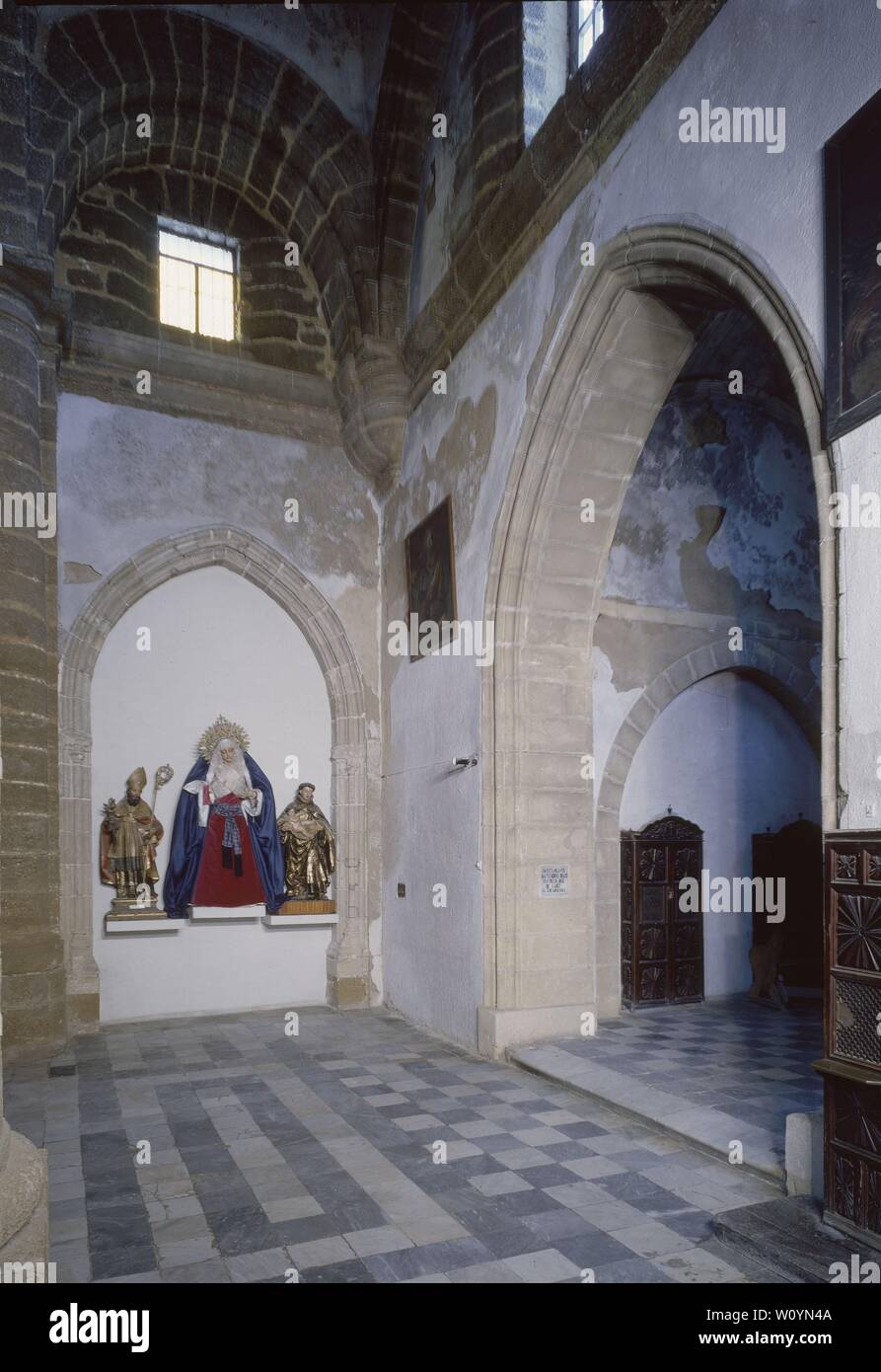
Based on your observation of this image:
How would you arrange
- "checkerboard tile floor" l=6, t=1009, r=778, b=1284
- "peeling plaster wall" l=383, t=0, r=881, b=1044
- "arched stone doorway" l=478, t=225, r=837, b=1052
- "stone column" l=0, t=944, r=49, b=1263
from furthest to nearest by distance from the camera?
"arched stone doorway" l=478, t=225, r=837, b=1052
"peeling plaster wall" l=383, t=0, r=881, b=1044
"checkerboard tile floor" l=6, t=1009, r=778, b=1284
"stone column" l=0, t=944, r=49, b=1263

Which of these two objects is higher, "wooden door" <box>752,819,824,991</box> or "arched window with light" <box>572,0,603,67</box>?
"arched window with light" <box>572,0,603,67</box>

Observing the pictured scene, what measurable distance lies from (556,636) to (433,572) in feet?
5.18

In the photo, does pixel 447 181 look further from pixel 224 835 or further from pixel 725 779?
pixel 224 835

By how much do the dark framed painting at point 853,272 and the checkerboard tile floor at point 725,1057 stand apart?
326 cm

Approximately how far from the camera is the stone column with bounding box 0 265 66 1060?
6.99 m

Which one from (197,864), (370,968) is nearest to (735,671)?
(370,968)

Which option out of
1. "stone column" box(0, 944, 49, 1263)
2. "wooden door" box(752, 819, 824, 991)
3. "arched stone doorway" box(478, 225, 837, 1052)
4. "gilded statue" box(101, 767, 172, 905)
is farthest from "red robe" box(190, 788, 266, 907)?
"stone column" box(0, 944, 49, 1263)

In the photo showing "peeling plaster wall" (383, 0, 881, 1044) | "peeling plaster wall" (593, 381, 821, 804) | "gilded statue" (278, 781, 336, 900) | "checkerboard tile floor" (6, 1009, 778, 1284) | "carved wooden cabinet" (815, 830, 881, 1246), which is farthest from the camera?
"gilded statue" (278, 781, 336, 900)

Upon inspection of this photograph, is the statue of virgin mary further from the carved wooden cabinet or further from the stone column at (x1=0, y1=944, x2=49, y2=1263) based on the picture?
the carved wooden cabinet

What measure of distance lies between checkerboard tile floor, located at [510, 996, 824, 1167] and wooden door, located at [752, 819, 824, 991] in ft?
1.57

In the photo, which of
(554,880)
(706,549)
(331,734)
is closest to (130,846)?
(331,734)

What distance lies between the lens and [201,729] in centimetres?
908

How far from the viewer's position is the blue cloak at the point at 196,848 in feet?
28.6

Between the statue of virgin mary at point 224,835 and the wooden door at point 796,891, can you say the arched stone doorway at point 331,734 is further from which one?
the wooden door at point 796,891
